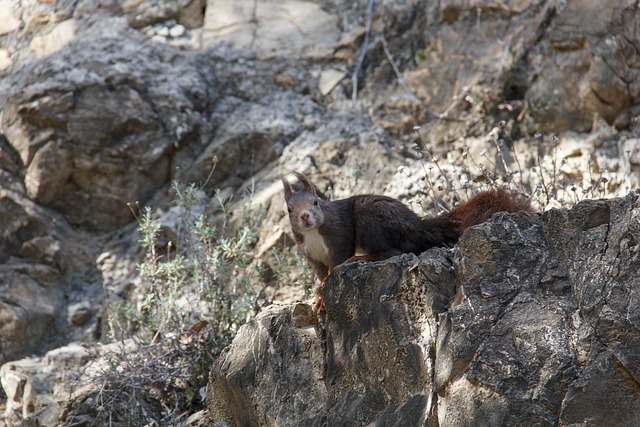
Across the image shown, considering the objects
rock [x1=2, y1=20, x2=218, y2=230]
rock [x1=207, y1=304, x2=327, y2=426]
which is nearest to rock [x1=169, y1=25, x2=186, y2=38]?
rock [x1=2, y1=20, x2=218, y2=230]

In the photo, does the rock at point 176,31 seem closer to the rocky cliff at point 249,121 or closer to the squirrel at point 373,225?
the rocky cliff at point 249,121

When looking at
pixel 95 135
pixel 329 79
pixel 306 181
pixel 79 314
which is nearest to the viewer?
pixel 306 181

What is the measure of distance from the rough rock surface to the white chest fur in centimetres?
60

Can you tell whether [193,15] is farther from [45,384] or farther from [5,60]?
[45,384]

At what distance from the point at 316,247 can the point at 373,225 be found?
474 mm

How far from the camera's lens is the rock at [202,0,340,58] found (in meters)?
8.05

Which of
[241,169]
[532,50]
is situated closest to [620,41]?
[532,50]

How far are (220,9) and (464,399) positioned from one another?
587cm

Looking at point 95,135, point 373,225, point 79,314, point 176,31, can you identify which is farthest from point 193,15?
point 373,225

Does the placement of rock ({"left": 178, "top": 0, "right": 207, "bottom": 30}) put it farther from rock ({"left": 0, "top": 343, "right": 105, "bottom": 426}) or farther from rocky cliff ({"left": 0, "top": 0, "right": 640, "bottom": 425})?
rock ({"left": 0, "top": 343, "right": 105, "bottom": 426})

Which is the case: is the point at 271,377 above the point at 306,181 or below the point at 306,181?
below

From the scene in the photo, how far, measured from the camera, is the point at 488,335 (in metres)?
3.56

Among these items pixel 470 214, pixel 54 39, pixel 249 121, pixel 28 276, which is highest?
pixel 470 214

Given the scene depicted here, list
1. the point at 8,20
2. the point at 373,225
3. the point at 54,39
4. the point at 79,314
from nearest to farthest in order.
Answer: the point at 373,225
the point at 79,314
the point at 54,39
the point at 8,20
